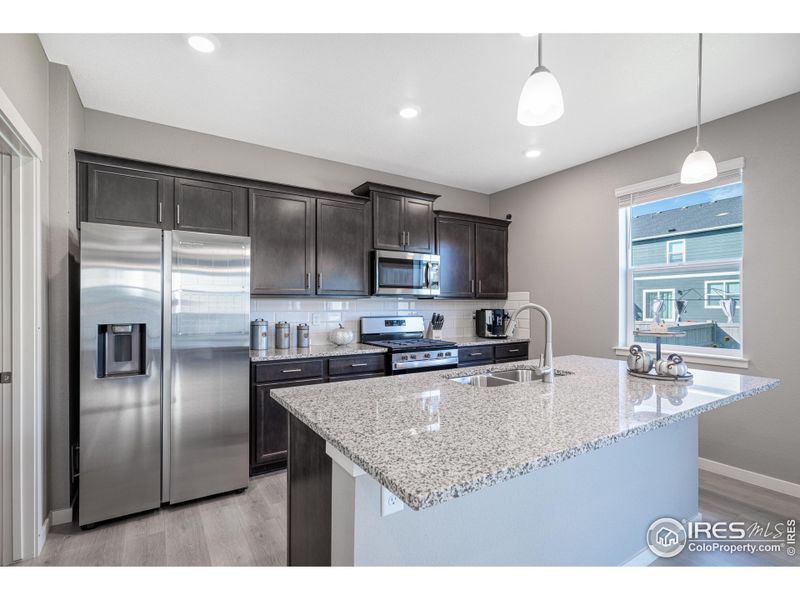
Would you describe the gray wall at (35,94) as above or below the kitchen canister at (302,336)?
above

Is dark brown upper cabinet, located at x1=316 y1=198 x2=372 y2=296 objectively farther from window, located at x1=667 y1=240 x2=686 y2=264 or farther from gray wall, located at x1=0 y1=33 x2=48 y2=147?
window, located at x1=667 y1=240 x2=686 y2=264

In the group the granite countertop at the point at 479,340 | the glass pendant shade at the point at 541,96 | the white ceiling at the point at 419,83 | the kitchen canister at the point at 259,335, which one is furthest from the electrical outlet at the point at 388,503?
the granite countertop at the point at 479,340

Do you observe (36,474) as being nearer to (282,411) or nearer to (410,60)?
(282,411)

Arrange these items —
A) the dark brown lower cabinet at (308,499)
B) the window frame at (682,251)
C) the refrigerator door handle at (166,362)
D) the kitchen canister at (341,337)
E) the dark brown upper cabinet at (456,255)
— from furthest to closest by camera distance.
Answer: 1. the dark brown upper cabinet at (456,255)
2. the kitchen canister at (341,337)
3. the window frame at (682,251)
4. the refrigerator door handle at (166,362)
5. the dark brown lower cabinet at (308,499)

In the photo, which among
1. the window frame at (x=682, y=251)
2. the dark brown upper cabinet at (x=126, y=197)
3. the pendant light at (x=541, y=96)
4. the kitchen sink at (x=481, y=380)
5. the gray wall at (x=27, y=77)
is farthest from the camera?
the window frame at (x=682, y=251)

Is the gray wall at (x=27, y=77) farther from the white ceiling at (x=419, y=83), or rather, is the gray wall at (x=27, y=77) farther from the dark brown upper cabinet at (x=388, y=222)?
the dark brown upper cabinet at (x=388, y=222)

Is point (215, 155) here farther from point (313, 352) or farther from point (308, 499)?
point (308, 499)

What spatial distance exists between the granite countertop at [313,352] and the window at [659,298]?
2.34 m

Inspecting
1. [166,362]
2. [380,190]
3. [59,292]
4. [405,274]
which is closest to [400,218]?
[380,190]

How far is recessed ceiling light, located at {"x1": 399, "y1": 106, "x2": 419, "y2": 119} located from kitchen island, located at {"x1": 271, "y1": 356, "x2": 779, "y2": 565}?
6.19 feet

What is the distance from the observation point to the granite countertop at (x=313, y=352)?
3031 mm

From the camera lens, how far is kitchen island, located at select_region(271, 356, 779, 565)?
104 centimetres

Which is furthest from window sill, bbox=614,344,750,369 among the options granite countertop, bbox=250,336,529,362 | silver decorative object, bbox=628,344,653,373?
granite countertop, bbox=250,336,529,362

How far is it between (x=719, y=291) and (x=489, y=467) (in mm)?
3145
